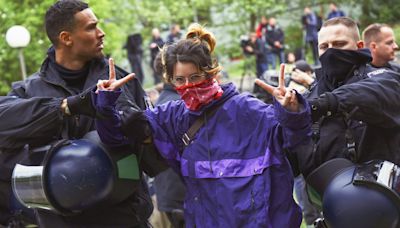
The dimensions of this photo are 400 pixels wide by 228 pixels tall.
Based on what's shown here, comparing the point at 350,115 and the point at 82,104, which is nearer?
the point at 350,115

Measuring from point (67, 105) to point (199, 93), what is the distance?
0.71 metres

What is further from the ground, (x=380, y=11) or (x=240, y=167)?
(x=240, y=167)

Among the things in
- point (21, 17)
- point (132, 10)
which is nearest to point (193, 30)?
point (21, 17)

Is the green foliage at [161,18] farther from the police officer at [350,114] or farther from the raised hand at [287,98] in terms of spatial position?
the raised hand at [287,98]

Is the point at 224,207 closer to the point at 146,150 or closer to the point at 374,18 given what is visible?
the point at 146,150

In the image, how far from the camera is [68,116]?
3.66 m

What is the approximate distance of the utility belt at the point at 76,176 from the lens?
11.6 ft

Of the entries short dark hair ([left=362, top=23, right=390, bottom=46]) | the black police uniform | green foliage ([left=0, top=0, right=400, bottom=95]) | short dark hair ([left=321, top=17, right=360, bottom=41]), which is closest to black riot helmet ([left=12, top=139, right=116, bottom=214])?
the black police uniform

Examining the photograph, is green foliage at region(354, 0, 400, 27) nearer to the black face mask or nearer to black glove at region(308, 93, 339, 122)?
the black face mask

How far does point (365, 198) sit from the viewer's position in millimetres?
3143

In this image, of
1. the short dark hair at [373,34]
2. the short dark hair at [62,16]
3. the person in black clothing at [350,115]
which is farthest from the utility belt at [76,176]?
the short dark hair at [373,34]

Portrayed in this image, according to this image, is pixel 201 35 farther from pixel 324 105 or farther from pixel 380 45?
pixel 380 45

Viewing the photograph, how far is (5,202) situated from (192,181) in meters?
2.01

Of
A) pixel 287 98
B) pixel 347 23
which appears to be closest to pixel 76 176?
pixel 287 98
